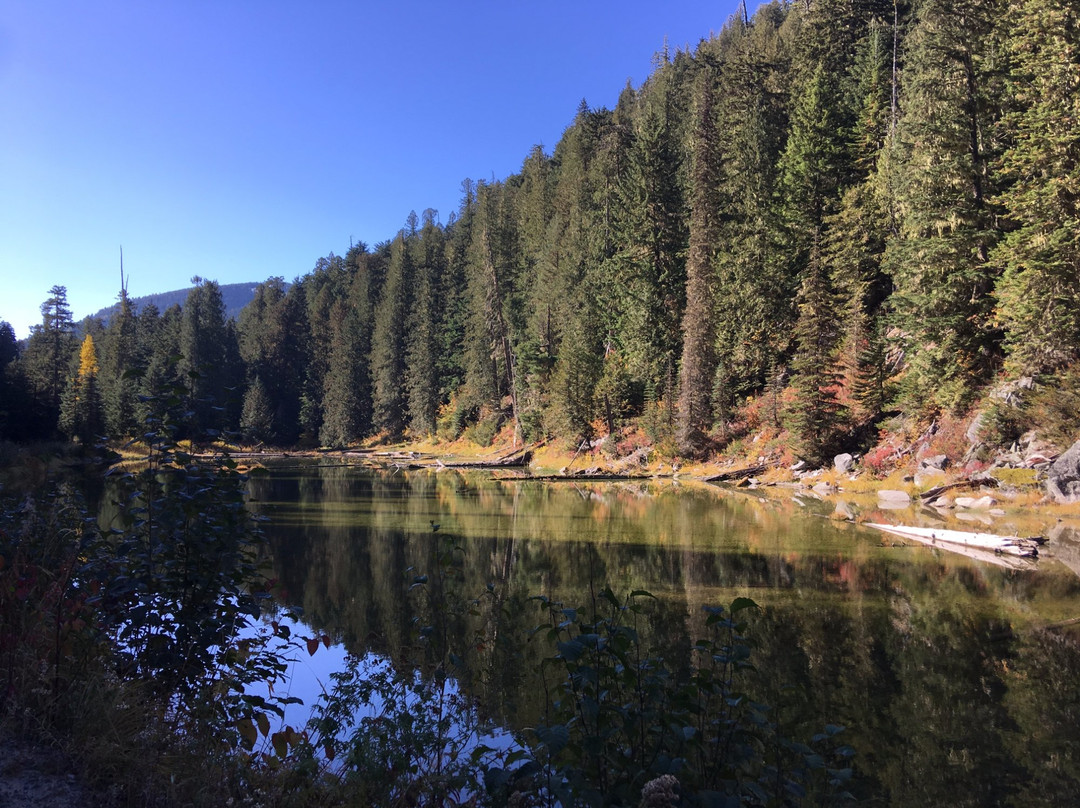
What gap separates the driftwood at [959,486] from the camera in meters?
20.4

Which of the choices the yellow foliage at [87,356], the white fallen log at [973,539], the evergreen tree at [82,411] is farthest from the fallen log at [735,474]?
the yellow foliage at [87,356]

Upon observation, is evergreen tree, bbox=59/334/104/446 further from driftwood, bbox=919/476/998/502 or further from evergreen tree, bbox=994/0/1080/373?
evergreen tree, bbox=994/0/1080/373

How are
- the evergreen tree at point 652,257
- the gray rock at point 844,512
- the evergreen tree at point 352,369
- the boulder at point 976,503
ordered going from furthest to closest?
the evergreen tree at point 352,369 < the evergreen tree at point 652,257 < the gray rock at point 844,512 < the boulder at point 976,503

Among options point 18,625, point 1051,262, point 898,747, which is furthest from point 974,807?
point 1051,262

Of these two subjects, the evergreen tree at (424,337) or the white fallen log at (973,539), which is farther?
the evergreen tree at (424,337)

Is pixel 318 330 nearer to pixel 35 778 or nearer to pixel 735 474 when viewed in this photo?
pixel 735 474

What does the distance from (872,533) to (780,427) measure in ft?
51.2

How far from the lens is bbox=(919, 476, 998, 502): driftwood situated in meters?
20.4

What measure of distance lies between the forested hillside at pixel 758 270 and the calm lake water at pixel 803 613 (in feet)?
15.9

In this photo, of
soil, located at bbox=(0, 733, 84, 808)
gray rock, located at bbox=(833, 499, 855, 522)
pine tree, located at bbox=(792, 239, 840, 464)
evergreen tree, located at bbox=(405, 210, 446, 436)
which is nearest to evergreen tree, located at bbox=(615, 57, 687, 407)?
pine tree, located at bbox=(792, 239, 840, 464)

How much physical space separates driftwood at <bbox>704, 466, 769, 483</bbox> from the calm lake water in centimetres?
922

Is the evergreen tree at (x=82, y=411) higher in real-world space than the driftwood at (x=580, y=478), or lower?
higher

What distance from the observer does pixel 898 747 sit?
6.15 metres

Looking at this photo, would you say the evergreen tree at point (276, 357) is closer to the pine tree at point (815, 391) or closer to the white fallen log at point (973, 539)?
the pine tree at point (815, 391)
